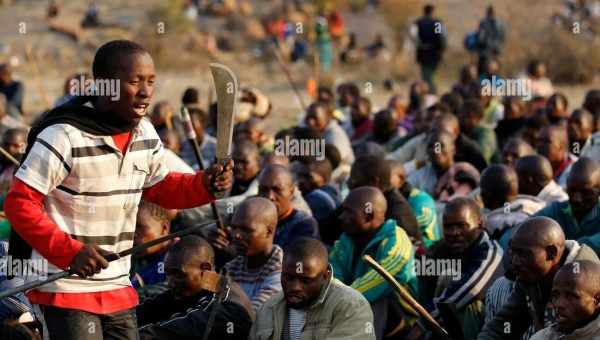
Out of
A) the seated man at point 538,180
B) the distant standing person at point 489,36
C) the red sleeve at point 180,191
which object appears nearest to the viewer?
the red sleeve at point 180,191

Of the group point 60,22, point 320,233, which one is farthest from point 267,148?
point 60,22

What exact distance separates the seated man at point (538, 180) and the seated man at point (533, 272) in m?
2.36

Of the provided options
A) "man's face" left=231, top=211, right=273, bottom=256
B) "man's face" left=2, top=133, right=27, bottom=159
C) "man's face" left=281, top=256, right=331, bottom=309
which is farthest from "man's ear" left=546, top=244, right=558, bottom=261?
"man's face" left=2, top=133, right=27, bottom=159

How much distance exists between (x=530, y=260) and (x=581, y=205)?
5.64 feet

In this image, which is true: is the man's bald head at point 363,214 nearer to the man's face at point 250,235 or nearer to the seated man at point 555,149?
the man's face at point 250,235

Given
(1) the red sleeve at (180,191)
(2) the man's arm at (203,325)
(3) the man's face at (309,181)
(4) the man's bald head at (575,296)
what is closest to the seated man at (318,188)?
(3) the man's face at (309,181)

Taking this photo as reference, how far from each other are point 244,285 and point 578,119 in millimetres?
4879

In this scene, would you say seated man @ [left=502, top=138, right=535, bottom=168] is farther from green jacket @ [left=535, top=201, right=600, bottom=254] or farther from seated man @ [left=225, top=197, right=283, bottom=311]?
seated man @ [left=225, top=197, right=283, bottom=311]

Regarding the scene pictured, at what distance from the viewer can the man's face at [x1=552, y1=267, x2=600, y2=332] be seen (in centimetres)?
526

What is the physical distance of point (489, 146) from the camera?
37.0ft

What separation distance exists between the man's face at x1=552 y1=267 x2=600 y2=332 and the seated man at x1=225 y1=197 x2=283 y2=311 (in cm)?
200

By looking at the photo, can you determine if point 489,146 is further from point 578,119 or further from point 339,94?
point 339,94

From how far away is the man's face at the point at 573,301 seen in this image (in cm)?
526

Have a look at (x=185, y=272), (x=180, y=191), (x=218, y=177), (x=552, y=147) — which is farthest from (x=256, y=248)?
(x=552, y=147)
